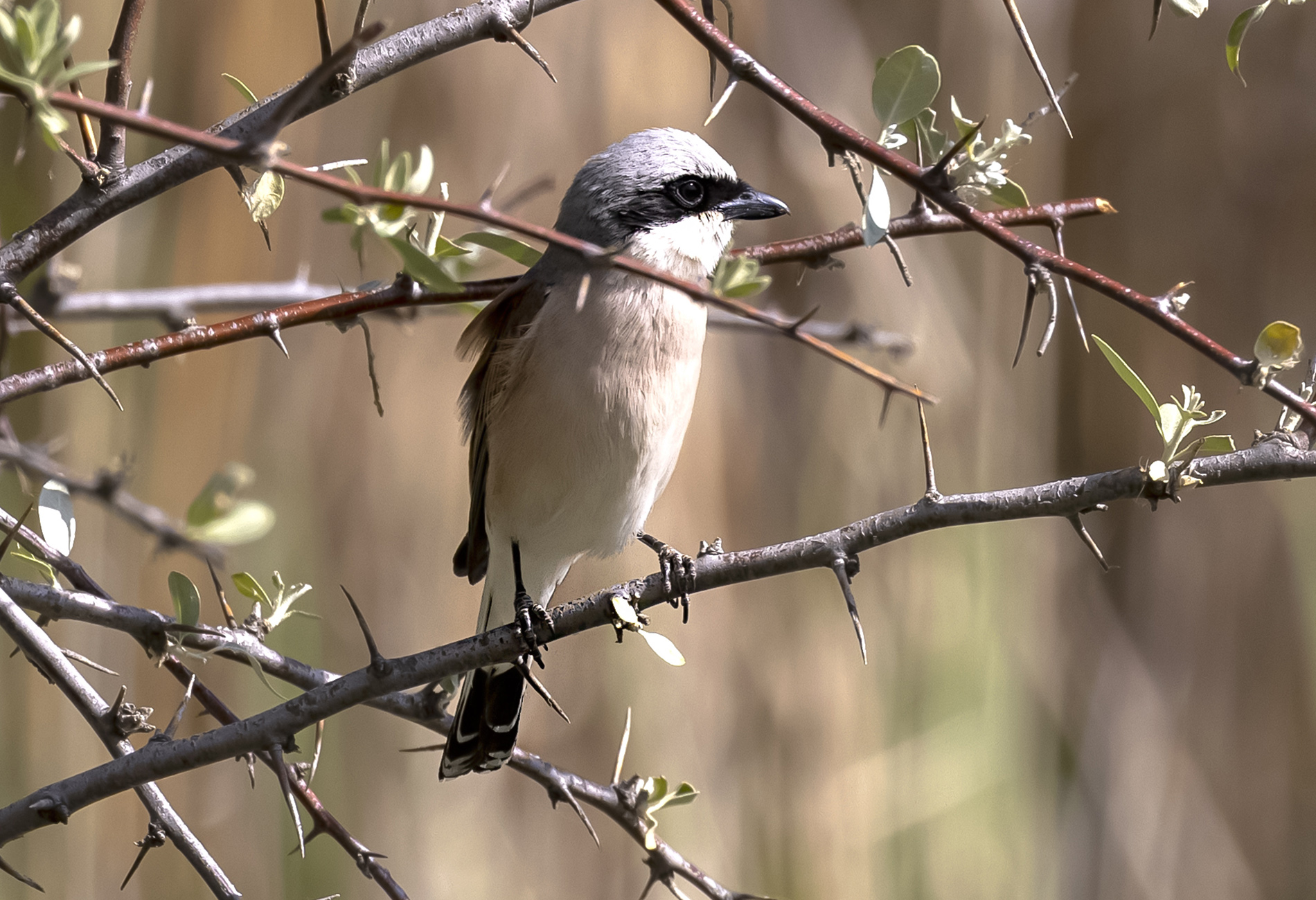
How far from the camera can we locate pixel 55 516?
144 cm

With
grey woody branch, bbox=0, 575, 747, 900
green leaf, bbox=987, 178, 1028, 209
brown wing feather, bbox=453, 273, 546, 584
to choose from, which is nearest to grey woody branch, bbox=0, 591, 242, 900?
grey woody branch, bbox=0, 575, 747, 900

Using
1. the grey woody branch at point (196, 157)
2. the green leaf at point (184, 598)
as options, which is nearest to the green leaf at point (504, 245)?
the grey woody branch at point (196, 157)

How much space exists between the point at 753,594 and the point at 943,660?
30.2 inches

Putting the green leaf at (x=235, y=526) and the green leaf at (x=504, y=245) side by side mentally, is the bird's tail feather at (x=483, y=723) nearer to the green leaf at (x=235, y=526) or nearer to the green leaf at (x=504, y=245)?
the green leaf at (x=504, y=245)

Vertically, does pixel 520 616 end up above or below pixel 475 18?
below

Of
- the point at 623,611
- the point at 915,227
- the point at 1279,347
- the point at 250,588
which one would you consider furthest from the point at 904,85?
the point at 250,588

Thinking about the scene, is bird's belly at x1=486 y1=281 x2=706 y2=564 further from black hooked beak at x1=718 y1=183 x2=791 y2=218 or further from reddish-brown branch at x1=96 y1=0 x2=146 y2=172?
reddish-brown branch at x1=96 y1=0 x2=146 y2=172

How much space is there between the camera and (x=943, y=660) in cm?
412

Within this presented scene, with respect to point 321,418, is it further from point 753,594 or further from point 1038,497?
point 1038,497

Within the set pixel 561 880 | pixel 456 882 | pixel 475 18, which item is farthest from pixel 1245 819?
pixel 475 18

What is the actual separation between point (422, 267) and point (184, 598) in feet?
2.27

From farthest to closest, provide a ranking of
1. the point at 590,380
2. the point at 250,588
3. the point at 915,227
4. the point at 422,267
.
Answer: the point at 590,380 → the point at 915,227 → the point at 250,588 → the point at 422,267

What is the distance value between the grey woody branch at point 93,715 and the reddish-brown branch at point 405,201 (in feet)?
2.52

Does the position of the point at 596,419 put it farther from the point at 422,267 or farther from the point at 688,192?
the point at 422,267
